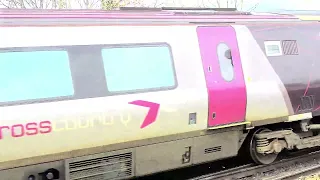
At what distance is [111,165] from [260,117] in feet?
8.42

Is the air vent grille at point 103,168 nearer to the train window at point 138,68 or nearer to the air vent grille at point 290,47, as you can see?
the train window at point 138,68

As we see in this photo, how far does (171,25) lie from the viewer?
21.5 feet

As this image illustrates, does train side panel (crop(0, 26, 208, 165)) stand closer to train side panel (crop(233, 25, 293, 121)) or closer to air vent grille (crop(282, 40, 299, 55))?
train side panel (crop(233, 25, 293, 121))

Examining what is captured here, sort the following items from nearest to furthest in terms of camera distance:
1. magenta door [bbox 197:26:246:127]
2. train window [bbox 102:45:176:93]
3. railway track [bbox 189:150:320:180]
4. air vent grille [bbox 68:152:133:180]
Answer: air vent grille [bbox 68:152:133:180] → train window [bbox 102:45:176:93] → magenta door [bbox 197:26:246:127] → railway track [bbox 189:150:320:180]

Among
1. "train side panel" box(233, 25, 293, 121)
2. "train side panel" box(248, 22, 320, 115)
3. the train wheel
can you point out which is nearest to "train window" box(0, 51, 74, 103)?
"train side panel" box(233, 25, 293, 121)

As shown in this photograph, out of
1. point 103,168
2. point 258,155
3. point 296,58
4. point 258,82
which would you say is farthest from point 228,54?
point 103,168

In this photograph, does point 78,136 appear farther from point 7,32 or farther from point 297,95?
point 297,95

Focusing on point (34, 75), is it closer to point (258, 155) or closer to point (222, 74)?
point (222, 74)

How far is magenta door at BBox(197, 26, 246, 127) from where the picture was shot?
6.72 metres

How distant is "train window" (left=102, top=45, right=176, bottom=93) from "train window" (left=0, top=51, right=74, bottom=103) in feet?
1.90

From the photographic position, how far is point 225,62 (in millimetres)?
6938

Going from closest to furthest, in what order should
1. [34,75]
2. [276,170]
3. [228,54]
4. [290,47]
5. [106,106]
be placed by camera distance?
[34,75], [106,106], [228,54], [290,47], [276,170]

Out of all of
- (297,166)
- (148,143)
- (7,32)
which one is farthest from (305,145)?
(7,32)

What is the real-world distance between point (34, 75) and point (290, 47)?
14.6 ft
